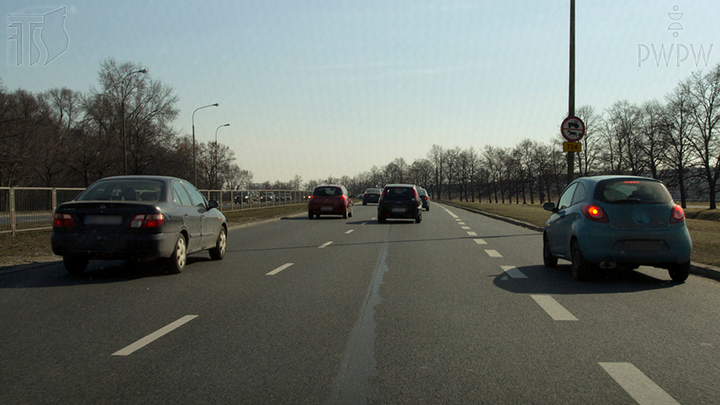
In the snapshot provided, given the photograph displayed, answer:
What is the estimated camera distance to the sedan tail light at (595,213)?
8.01 m

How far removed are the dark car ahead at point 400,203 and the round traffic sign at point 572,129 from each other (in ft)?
27.5

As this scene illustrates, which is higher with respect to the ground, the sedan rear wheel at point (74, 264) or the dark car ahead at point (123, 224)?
the dark car ahead at point (123, 224)

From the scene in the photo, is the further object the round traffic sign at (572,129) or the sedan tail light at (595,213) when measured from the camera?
the round traffic sign at (572,129)

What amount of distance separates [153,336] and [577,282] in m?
5.85

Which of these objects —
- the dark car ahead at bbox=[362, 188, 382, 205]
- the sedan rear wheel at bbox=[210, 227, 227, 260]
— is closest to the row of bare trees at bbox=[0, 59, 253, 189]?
the dark car ahead at bbox=[362, 188, 382, 205]

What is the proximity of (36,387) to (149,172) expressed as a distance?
5916cm

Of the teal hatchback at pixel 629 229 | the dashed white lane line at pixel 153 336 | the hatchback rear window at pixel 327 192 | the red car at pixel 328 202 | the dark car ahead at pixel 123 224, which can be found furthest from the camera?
the hatchback rear window at pixel 327 192

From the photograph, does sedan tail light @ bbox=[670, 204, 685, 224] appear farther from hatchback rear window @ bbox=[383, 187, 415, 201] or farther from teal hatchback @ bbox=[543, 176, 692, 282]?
hatchback rear window @ bbox=[383, 187, 415, 201]

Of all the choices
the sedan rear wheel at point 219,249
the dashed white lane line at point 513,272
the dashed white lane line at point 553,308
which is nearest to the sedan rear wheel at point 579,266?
the dashed white lane line at point 513,272

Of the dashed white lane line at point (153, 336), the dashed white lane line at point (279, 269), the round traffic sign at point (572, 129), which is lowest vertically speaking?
the dashed white lane line at point (279, 269)

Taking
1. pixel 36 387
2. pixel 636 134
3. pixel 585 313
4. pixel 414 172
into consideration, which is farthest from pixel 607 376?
pixel 414 172

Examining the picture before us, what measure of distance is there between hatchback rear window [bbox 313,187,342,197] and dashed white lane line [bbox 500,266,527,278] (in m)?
18.8

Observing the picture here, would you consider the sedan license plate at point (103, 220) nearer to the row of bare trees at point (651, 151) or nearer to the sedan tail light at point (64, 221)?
the sedan tail light at point (64, 221)

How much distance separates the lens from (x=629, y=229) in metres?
7.86
